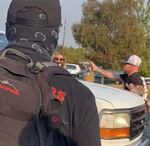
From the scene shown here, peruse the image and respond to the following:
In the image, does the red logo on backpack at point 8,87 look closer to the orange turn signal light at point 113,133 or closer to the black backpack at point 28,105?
the black backpack at point 28,105

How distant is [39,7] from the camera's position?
5.94 ft

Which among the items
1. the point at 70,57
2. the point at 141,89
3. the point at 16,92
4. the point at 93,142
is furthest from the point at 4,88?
the point at 70,57

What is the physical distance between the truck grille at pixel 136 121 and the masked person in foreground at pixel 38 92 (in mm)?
2368

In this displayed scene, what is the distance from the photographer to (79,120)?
68.8 inches

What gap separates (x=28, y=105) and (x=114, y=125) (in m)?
2.38

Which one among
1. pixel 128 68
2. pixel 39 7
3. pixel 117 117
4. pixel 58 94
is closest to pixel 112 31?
pixel 128 68

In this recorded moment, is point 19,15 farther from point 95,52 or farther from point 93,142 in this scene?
point 95,52

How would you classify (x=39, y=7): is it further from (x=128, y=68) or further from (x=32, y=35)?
(x=128, y=68)

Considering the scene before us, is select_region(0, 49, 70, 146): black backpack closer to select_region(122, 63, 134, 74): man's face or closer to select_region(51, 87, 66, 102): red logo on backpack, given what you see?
select_region(51, 87, 66, 102): red logo on backpack

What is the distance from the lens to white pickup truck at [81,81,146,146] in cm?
386

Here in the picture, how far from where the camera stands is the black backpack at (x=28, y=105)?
5.34 ft

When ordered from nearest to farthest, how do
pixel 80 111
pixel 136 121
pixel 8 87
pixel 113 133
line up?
pixel 8 87, pixel 80 111, pixel 113 133, pixel 136 121

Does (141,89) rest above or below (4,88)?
below

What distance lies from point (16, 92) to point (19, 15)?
1.09 ft
